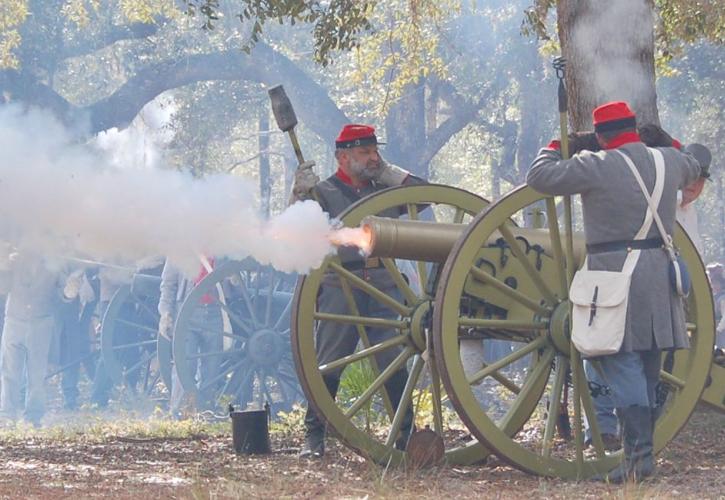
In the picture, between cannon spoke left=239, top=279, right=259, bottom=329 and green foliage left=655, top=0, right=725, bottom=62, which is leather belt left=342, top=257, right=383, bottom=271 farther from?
cannon spoke left=239, top=279, right=259, bottom=329

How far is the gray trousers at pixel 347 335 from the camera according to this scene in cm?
696

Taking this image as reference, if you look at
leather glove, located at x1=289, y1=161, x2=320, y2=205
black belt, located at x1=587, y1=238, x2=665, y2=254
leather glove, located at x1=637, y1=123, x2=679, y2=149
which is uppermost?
leather glove, located at x1=637, y1=123, x2=679, y2=149

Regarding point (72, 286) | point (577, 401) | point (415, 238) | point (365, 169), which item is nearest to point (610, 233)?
point (577, 401)

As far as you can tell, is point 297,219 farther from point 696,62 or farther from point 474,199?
point 696,62

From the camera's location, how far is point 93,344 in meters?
19.7

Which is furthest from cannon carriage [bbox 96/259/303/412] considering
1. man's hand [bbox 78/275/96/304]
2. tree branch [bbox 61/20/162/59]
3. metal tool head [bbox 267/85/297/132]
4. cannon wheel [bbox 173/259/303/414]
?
tree branch [bbox 61/20/162/59]

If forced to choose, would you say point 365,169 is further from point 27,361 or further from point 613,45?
point 27,361

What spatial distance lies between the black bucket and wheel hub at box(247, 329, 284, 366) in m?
6.58

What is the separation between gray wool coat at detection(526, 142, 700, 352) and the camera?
5.71 m

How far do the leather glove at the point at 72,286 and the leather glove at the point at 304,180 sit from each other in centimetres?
1219

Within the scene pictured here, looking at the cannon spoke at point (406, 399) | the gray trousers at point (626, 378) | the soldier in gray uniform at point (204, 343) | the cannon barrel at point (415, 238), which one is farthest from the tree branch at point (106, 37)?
the gray trousers at point (626, 378)

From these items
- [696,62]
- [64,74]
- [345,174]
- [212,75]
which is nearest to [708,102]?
[696,62]

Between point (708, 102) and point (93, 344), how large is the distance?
478 inches

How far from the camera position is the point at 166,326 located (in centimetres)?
1548
